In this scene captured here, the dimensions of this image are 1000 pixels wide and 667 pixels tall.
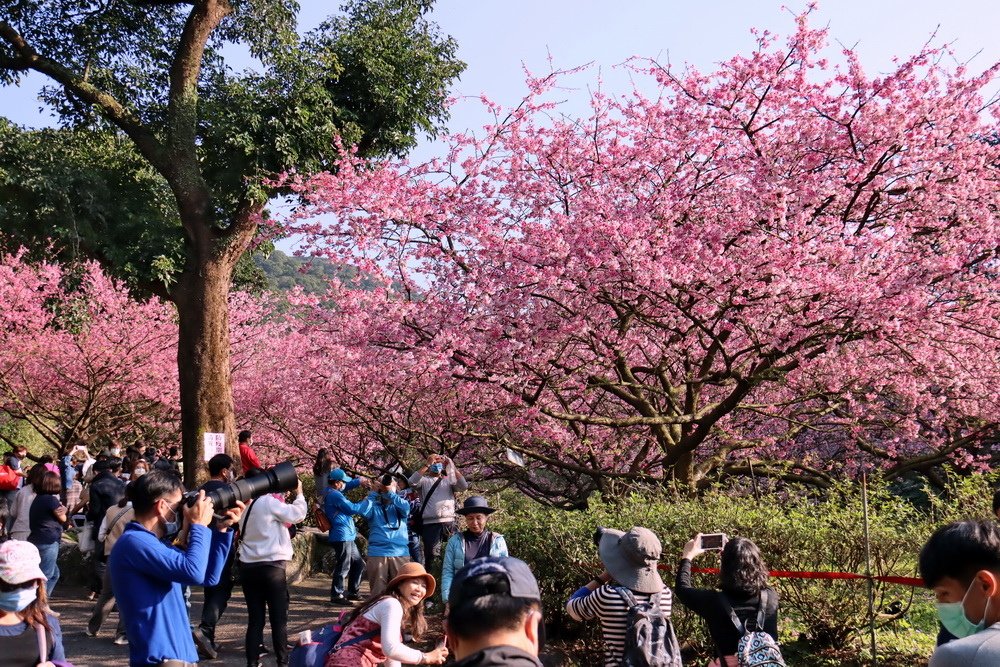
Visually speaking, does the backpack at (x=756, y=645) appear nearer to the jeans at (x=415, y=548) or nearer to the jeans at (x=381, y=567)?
the jeans at (x=381, y=567)

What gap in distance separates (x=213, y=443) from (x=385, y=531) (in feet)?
13.7

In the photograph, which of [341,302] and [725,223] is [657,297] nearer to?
[725,223]

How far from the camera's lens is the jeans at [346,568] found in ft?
34.7

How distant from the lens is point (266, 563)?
6828 mm

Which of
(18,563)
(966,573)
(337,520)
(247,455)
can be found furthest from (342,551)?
(966,573)

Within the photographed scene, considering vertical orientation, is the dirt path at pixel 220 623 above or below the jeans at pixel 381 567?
below

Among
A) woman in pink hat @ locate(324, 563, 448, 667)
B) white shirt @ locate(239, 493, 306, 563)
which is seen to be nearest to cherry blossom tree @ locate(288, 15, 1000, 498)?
white shirt @ locate(239, 493, 306, 563)

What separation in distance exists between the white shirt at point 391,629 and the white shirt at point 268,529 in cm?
292

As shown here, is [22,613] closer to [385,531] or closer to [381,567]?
[385,531]

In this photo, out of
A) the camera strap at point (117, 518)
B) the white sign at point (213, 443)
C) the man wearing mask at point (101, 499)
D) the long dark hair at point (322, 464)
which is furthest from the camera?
the white sign at point (213, 443)

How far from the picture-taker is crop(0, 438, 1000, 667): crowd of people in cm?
231

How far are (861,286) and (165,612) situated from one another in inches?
265

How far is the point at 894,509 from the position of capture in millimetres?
6906

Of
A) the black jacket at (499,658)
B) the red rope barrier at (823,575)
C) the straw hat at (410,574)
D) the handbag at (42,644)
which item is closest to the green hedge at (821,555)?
the red rope barrier at (823,575)
